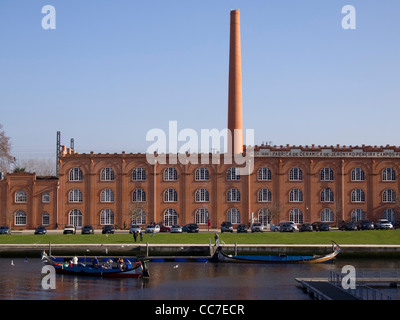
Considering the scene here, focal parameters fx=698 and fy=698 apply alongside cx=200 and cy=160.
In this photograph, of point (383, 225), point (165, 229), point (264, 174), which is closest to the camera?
point (383, 225)

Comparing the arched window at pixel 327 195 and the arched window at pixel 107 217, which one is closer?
the arched window at pixel 107 217

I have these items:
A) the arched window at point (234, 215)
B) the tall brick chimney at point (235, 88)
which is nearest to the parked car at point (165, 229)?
the arched window at point (234, 215)

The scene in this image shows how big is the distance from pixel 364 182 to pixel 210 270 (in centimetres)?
4754

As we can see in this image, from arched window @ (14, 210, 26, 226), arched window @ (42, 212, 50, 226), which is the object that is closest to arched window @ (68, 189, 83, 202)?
arched window @ (42, 212, 50, 226)

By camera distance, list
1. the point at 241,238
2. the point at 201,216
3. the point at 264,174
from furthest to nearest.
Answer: the point at 264,174 < the point at 201,216 < the point at 241,238

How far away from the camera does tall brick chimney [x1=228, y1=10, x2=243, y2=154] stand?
109 m

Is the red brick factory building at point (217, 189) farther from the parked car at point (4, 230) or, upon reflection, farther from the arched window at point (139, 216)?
the parked car at point (4, 230)

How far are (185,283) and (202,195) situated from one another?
160 feet

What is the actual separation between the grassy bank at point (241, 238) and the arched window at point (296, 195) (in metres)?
18.9

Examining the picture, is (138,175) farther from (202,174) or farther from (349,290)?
(349,290)

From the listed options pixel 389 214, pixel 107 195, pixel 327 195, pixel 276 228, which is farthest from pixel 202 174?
pixel 389 214

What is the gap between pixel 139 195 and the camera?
4294 inches

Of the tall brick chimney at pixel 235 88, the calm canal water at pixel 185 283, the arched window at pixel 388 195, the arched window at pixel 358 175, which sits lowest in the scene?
the calm canal water at pixel 185 283

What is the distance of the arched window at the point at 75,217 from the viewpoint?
108 meters
